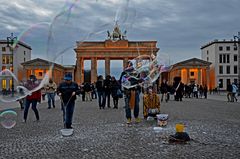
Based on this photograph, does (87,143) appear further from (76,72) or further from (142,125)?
(76,72)

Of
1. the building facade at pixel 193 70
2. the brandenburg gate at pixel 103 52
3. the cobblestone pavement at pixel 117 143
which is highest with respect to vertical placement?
the brandenburg gate at pixel 103 52

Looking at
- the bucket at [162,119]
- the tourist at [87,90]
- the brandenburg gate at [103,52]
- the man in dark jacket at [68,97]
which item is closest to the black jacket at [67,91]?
the man in dark jacket at [68,97]

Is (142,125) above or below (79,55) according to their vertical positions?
below

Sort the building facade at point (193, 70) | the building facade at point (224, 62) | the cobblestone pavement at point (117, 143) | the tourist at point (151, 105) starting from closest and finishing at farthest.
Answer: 1. the cobblestone pavement at point (117, 143)
2. the tourist at point (151, 105)
3. the building facade at point (193, 70)
4. the building facade at point (224, 62)

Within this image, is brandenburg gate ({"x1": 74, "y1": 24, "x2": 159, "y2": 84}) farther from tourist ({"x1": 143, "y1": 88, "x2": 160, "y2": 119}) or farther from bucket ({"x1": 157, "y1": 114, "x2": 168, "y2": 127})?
bucket ({"x1": 157, "y1": 114, "x2": 168, "y2": 127})

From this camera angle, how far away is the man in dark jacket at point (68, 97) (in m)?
9.74

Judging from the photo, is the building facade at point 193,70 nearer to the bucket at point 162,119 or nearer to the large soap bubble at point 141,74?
the large soap bubble at point 141,74

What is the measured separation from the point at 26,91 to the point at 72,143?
4.67 meters

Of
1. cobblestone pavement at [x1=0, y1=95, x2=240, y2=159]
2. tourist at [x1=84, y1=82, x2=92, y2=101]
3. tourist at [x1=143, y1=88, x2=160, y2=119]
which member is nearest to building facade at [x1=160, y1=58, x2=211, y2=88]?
tourist at [x1=84, y1=82, x2=92, y2=101]

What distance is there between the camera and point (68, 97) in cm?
985

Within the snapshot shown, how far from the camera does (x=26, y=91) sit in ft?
39.4

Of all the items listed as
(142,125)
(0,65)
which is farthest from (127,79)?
(0,65)

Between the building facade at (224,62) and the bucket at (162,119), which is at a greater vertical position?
the building facade at (224,62)

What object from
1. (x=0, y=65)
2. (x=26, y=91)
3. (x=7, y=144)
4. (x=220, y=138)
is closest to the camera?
(x=7, y=144)
